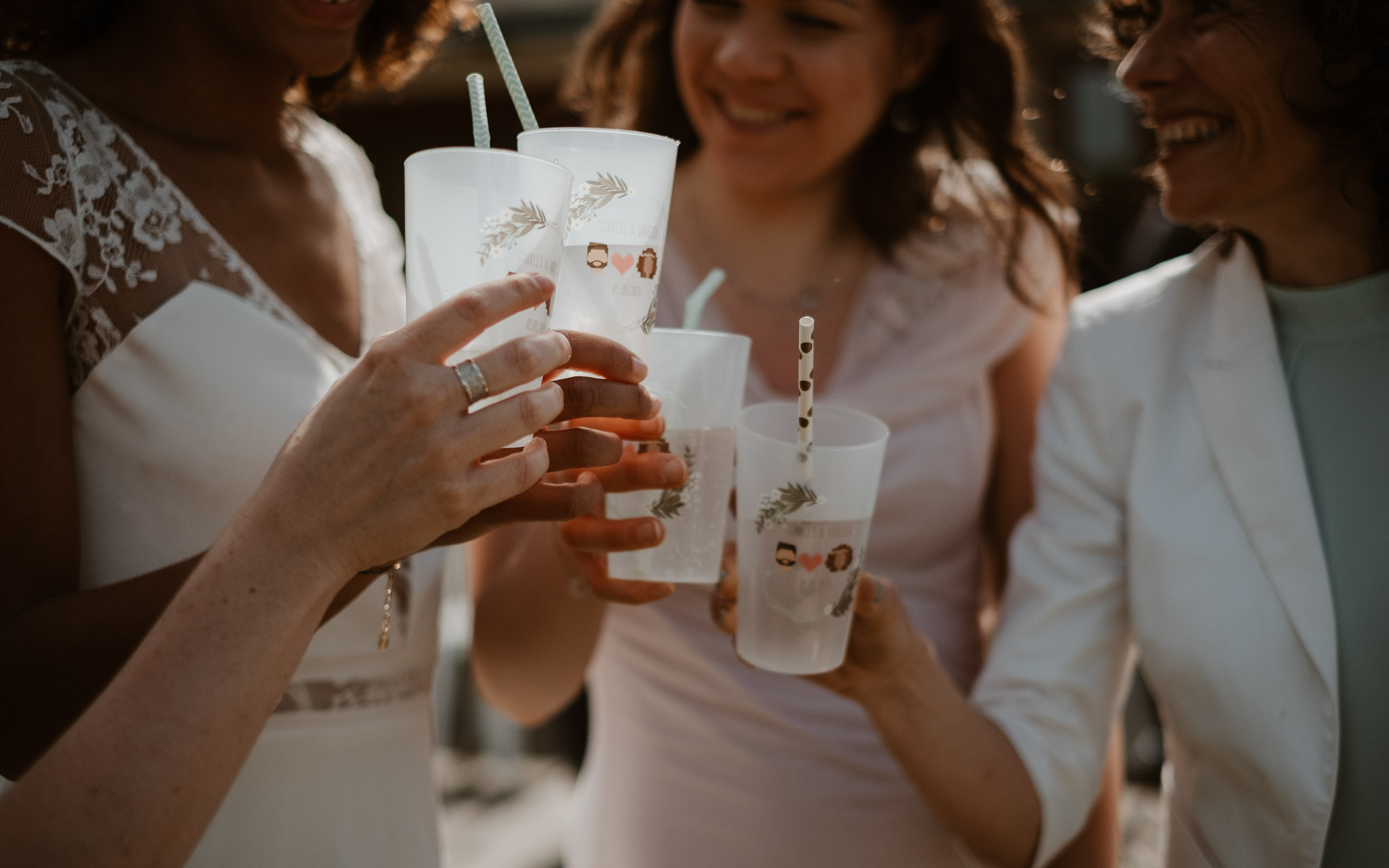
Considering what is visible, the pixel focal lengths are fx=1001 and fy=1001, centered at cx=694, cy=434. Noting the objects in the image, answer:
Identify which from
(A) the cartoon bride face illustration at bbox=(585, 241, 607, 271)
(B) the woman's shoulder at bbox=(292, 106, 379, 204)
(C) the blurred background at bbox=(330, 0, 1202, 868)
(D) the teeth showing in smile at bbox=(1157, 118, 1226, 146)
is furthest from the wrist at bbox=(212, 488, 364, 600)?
(D) the teeth showing in smile at bbox=(1157, 118, 1226, 146)

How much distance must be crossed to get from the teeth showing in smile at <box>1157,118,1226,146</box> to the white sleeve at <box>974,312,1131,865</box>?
1.45 feet

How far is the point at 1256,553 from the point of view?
1.74m

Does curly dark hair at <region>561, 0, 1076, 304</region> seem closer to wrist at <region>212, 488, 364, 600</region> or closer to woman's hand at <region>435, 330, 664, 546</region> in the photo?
woman's hand at <region>435, 330, 664, 546</region>

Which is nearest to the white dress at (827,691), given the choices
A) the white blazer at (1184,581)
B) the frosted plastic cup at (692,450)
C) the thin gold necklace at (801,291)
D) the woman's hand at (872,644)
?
the thin gold necklace at (801,291)

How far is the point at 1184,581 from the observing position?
5.81 ft

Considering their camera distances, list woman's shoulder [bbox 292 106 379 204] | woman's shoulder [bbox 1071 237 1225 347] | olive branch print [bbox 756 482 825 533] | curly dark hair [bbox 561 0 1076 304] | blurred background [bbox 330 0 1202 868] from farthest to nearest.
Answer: blurred background [bbox 330 0 1202 868], curly dark hair [bbox 561 0 1076 304], woman's shoulder [bbox 292 106 379 204], woman's shoulder [bbox 1071 237 1225 347], olive branch print [bbox 756 482 825 533]

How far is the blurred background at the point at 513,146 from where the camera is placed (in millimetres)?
4676

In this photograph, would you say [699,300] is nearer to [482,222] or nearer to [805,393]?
[805,393]

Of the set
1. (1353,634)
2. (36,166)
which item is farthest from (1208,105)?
(36,166)

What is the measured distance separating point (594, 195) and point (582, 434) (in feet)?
1.08

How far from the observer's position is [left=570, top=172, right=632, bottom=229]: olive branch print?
4.52 ft

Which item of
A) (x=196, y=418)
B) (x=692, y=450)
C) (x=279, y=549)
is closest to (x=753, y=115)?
(x=692, y=450)

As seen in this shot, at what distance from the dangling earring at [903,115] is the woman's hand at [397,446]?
5.86 ft

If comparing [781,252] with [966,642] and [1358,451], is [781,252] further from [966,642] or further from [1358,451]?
[1358,451]
